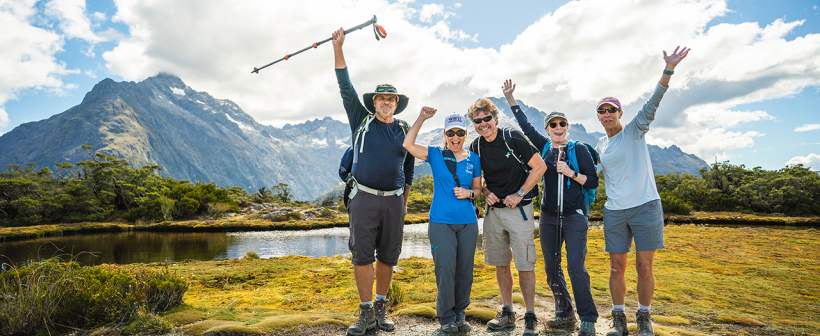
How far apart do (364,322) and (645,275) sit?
3.70 m

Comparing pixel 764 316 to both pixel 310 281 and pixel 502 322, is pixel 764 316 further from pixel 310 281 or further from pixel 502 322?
pixel 310 281

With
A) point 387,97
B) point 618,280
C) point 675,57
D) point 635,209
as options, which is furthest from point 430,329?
point 675,57

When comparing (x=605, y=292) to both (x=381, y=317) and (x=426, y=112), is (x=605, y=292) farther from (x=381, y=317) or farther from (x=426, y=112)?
(x=426, y=112)

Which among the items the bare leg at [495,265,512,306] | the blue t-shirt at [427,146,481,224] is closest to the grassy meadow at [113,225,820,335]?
the bare leg at [495,265,512,306]

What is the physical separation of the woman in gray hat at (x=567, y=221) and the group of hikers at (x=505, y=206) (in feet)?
0.04

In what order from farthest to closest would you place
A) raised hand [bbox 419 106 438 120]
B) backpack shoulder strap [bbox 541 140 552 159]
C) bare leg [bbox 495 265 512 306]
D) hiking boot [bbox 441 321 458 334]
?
backpack shoulder strap [bbox 541 140 552 159], bare leg [bbox 495 265 512 306], hiking boot [bbox 441 321 458 334], raised hand [bbox 419 106 438 120]

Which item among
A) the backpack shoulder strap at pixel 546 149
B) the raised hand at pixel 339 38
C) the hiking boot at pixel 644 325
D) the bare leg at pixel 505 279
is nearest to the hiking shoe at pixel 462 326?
the bare leg at pixel 505 279

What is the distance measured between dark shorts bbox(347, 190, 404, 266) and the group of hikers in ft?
0.04

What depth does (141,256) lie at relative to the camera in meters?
25.6

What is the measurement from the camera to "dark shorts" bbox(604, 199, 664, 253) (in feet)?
15.6

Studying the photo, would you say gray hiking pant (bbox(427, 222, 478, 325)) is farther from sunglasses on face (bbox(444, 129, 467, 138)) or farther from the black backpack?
the black backpack

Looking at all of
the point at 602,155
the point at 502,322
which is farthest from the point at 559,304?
the point at 602,155

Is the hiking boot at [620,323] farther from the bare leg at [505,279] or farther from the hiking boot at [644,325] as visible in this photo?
Answer: the bare leg at [505,279]

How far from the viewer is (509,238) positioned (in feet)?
16.8
